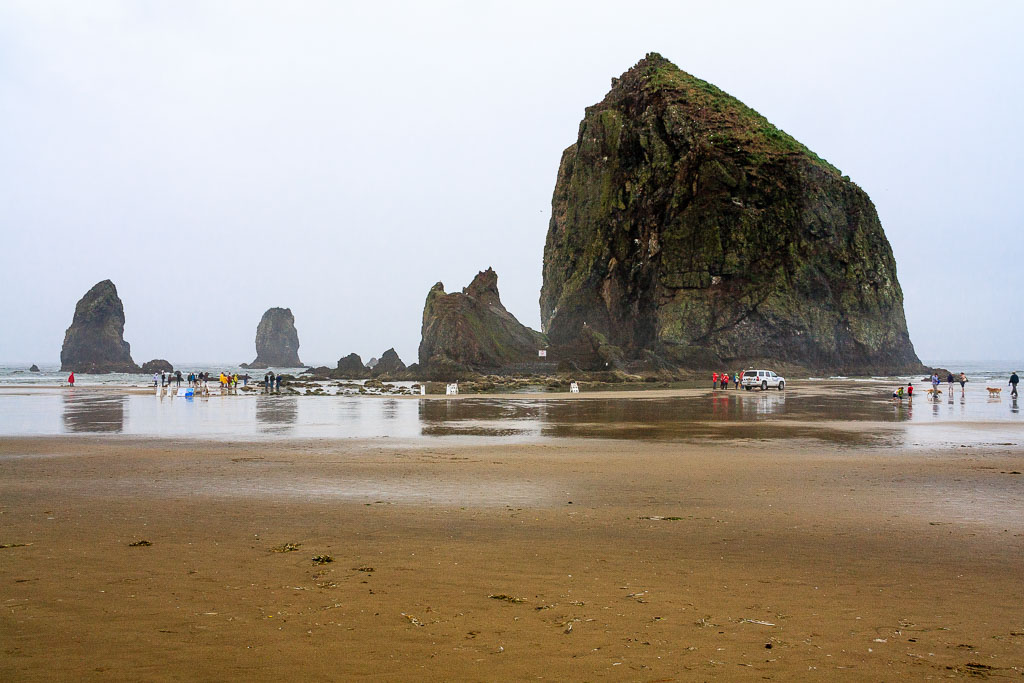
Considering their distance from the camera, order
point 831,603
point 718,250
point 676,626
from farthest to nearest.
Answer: point 718,250, point 831,603, point 676,626

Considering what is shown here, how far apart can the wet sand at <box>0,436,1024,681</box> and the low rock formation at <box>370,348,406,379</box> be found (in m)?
74.4

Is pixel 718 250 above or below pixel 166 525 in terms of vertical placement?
above

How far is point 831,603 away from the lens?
247 inches

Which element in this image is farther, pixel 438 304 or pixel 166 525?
pixel 438 304

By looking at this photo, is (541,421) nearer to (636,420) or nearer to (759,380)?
(636,420)

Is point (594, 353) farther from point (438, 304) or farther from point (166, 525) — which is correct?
point (166, 525)

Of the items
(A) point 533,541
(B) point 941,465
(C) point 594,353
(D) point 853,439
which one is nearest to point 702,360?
(C) point 594,353

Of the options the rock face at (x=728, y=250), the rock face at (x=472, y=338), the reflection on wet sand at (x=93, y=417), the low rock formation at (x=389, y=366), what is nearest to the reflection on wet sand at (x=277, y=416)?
the reflection on wet sand at (x=93, y=417)

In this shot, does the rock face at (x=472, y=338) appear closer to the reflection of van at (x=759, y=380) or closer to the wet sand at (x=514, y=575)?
the reflection of van at (x=759, y=380)

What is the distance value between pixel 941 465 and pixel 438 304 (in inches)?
2948

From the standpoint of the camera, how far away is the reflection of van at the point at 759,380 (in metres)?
58.3

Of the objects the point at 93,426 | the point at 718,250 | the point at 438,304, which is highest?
the point at 718,250

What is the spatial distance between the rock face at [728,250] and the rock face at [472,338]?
16105mm

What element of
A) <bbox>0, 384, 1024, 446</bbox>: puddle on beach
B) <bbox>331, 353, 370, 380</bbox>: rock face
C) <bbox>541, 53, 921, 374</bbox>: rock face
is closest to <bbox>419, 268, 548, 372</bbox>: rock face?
<bbox>331, 353, 370, 380</bbox>: rock face
